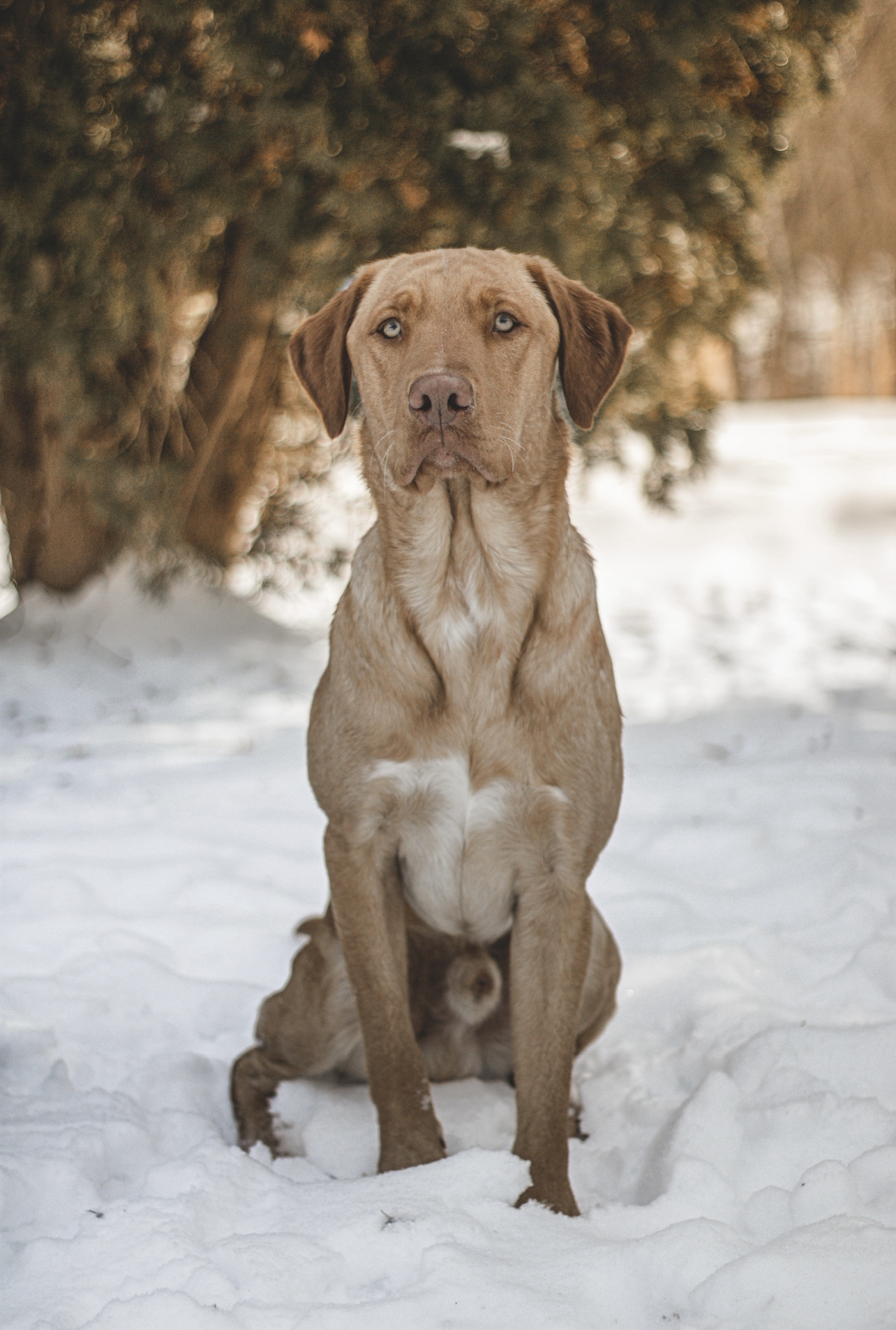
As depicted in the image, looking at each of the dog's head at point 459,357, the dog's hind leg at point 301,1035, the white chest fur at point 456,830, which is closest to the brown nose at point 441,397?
the dog's head at point 459,357

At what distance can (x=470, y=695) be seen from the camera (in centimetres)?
239

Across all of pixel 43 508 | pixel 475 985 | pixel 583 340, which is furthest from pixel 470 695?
pixel 43 508

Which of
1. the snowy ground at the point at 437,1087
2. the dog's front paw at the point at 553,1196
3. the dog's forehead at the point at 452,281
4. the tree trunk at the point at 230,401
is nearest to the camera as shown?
the snowy ground at the point at 437,1087

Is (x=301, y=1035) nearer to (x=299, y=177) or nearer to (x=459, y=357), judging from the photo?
(x=459, y=357)

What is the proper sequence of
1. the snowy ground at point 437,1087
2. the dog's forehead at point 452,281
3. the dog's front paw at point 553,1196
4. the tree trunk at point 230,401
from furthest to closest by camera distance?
the tree trunk at point 230,401, the dog's forehead at point 452,281, the dog's front paw at point 553,1196, the snowy ground at point 437,1087

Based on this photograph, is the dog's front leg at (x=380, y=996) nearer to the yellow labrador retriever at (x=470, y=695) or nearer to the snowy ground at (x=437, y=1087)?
the yellow labrador retriever at (x=470, y=695)

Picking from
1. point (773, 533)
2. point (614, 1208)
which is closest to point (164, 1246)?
point (614, 1208)

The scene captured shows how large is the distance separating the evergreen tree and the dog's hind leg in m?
3.72

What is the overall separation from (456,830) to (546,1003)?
415mm

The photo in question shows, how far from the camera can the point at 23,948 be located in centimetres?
332

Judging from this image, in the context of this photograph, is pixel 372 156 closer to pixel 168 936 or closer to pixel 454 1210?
pixel 168 936

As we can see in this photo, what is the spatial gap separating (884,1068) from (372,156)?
4356mm

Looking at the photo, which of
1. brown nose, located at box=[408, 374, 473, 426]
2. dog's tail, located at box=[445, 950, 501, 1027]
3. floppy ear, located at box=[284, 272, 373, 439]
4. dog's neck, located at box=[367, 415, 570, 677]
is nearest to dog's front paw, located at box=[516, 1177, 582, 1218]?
dog's tail, located at box=[445, 950, 501, 1027]

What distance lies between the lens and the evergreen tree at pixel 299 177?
519cm
